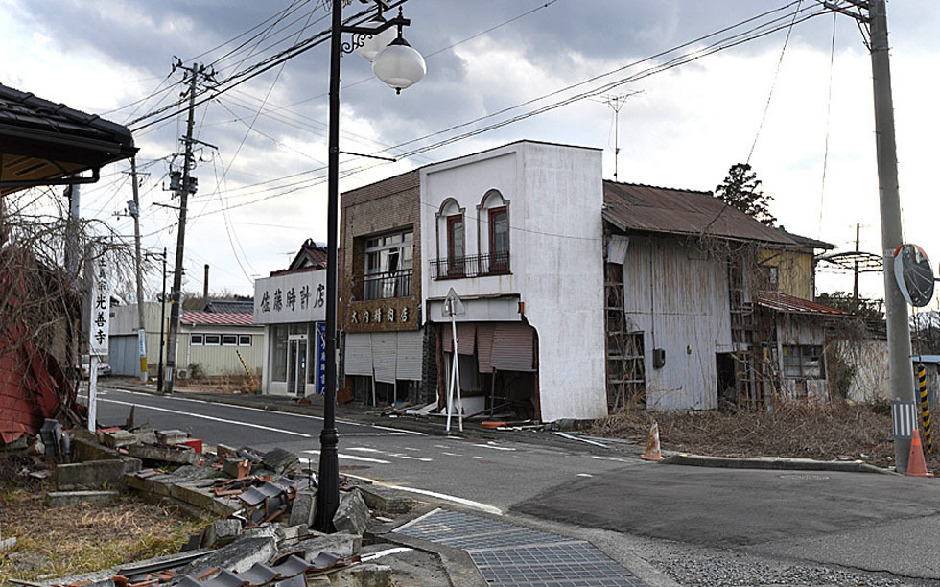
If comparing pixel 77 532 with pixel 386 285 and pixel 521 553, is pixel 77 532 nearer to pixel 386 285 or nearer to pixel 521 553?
pixel 521 553

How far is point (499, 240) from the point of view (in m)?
21.8

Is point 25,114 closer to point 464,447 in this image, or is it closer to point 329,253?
point 329,253

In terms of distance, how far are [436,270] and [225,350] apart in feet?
95.1

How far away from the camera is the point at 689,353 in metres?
22.9

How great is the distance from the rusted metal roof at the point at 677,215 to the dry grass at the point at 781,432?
17.2 ft

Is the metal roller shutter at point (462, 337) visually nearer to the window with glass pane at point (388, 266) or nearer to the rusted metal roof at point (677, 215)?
the window with glass pane at point (388, 266)

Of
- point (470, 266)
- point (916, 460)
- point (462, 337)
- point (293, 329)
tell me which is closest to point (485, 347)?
point (462, 337)

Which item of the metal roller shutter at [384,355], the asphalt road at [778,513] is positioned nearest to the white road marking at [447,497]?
the asphalt road at [778,513]

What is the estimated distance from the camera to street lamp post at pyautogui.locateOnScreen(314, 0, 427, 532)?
→ 8016mm

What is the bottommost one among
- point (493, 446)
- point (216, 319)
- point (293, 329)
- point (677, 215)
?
point (493, 446)

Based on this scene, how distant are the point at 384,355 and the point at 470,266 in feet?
17.7

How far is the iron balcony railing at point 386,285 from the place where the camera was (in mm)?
25516

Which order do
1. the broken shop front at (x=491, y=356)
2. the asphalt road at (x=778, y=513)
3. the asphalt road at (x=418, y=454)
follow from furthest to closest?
1. the broken shop front at (x=491, y=356)
2. the asphalt road at (x=418, y=454)
3. the asphalt road at (x=778, y=513)

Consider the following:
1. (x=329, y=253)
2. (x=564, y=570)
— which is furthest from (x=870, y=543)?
(x=329, y=253)
